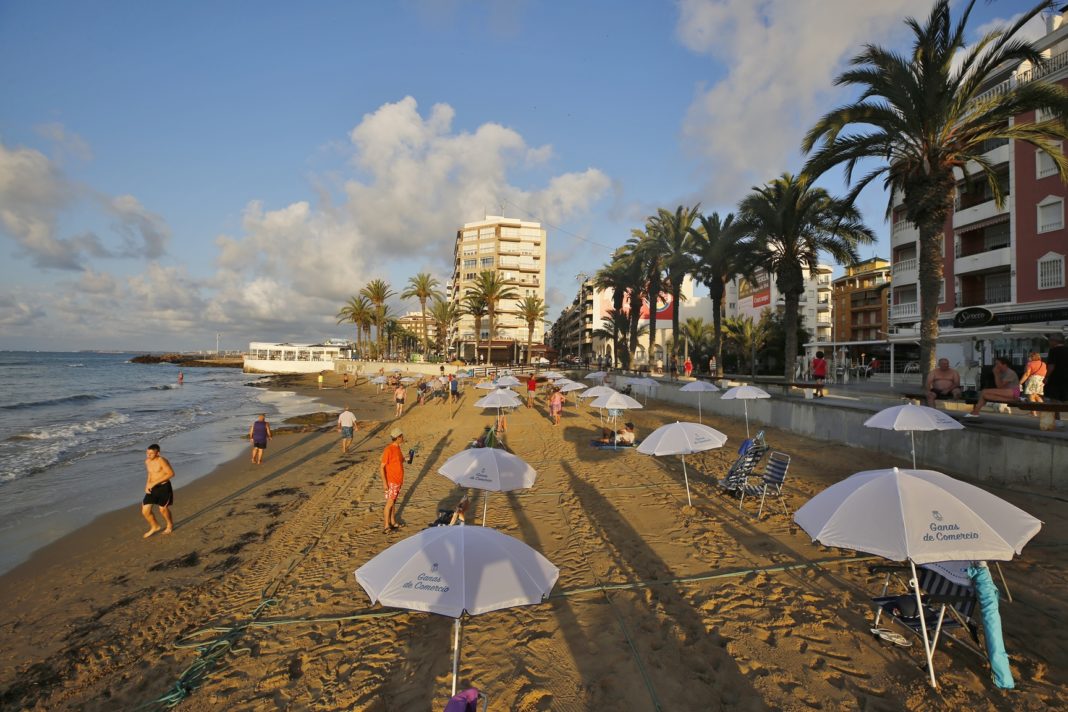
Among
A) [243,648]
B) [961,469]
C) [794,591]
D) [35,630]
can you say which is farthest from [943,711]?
[35,630]

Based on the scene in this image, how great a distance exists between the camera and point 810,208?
19.4 m

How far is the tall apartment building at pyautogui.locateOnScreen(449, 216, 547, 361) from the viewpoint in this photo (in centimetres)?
8331

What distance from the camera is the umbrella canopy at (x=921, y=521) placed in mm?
3434

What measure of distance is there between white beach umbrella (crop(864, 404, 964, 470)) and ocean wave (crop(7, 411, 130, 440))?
90.9ft

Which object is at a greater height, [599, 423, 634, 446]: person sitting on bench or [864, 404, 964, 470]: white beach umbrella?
[864, 404, 964, 470]: white beach umbrella

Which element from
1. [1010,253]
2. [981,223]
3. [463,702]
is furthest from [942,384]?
[981,223]

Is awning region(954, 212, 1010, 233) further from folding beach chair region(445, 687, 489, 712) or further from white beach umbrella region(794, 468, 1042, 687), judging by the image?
folding beach chair region(445, 687, 489, 712)

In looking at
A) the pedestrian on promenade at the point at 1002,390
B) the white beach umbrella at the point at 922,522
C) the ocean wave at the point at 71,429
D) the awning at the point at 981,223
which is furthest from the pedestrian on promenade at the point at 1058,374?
the ocean wave at the point at 71,429

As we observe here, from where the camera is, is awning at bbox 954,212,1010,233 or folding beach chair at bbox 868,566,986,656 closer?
folding beach chair at bbox 868,566,986,656

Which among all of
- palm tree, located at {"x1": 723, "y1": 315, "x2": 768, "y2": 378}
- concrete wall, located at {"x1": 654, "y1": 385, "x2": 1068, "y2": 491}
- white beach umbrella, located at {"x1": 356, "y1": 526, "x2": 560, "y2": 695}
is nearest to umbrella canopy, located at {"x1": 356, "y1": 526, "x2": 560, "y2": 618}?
white beach umbrella, located at {"x1": 356, "y1": 526, "x2": 560, "y2": 695}

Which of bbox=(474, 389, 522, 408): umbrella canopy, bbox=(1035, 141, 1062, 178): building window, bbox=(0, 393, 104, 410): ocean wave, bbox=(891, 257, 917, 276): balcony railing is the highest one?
bbox=(1035, 141, 1062, 178): building window

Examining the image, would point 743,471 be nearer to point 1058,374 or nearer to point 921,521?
point 921,521

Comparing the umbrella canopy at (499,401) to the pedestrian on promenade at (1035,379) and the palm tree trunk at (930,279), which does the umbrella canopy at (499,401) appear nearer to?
the palm tree trunk at (930,279)

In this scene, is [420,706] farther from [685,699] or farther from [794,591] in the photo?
[794,591]
